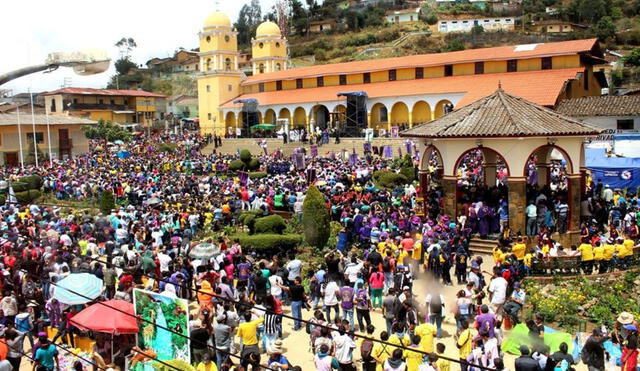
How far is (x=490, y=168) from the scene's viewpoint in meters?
23.6

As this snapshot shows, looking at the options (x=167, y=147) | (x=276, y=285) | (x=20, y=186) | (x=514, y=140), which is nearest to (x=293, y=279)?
(x=276, y=285)

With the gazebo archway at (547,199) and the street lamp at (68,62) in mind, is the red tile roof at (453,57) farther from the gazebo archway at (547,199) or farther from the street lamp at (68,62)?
the street lamp at (68,62)

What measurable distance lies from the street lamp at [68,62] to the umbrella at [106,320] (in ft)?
17.8

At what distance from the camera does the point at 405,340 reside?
9938 mm

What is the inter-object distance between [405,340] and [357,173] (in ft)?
61.9

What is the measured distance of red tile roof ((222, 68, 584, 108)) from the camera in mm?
39156

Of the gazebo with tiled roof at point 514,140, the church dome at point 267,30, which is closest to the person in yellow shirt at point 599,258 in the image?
the gazebo with tiled roof at point 514,140

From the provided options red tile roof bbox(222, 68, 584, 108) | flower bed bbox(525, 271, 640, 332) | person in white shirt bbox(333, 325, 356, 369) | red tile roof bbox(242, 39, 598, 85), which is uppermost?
red tile roof bbox(242, 39, 598, 85)

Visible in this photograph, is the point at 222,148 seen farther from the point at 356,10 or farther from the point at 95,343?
the point at 356,10

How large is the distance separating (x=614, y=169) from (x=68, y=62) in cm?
2414

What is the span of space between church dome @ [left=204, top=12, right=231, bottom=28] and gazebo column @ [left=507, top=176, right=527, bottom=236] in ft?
154

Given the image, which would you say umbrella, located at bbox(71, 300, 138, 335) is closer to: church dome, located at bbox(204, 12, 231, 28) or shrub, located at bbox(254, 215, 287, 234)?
shrub, located at bbox(254, 215, 287, 234)

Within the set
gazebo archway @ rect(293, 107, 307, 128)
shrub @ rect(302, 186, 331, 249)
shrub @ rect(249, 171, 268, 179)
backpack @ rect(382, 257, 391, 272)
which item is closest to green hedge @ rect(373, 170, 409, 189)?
shrub @ rect(249, 171, 268, 179)

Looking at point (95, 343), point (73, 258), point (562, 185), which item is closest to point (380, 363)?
point (95, 343)
